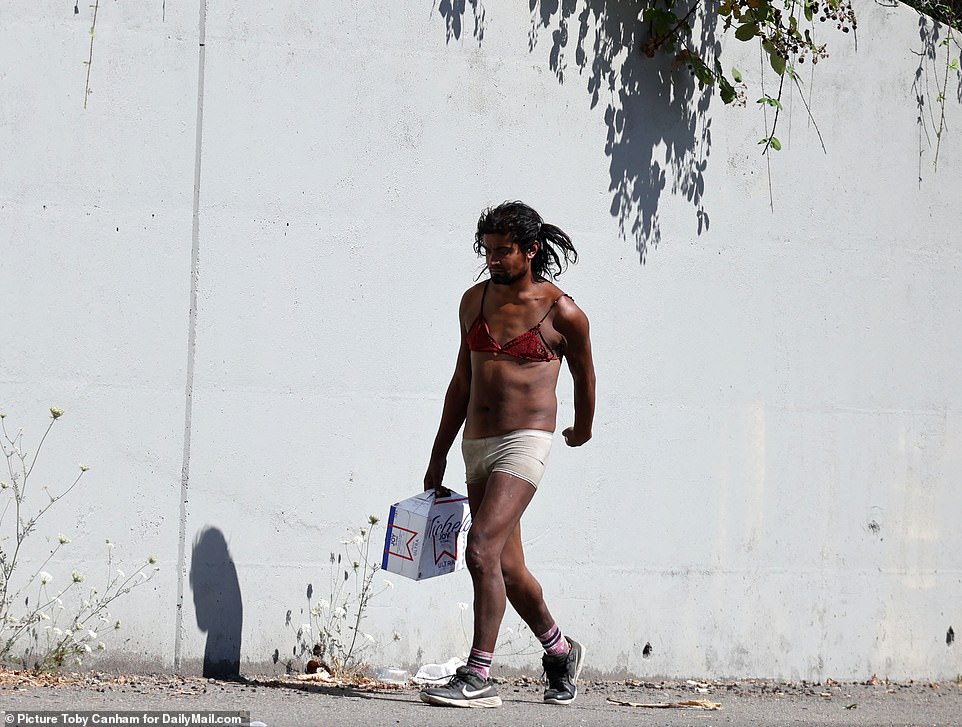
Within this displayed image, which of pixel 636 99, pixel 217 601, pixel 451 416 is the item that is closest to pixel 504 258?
pixel 451 416

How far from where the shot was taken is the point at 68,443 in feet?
17.3

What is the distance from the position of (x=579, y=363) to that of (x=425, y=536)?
3.12ft

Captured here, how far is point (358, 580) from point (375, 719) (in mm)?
1062

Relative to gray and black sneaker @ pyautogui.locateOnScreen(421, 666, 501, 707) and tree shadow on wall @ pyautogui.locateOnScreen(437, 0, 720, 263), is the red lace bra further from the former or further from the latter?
gray and black sneaker @ pyautogui.locateOnScreen(421, 666, 501, 707)

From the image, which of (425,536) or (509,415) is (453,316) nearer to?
(509,415)

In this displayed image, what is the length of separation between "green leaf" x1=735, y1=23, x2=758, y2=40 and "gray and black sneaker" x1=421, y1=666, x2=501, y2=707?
3363 millimetres

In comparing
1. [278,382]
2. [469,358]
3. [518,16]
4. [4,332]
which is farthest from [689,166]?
[4,332]

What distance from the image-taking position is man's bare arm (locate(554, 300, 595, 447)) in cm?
498

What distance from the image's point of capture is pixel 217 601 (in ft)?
17.7

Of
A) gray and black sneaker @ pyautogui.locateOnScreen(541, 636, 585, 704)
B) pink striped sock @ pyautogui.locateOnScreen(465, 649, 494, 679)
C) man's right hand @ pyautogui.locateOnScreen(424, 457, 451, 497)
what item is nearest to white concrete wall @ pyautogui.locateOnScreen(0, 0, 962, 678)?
man's right hand @ pyautogui.locateOnScreen(424, 457, 451, 497)

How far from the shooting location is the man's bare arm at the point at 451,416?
17.0ft

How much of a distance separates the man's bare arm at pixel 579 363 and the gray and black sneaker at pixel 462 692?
105 centimetres

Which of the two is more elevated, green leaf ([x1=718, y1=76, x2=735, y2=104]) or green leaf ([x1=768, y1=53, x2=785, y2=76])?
green leaf ([x1=768, y1=53, x2=785, y2=76])

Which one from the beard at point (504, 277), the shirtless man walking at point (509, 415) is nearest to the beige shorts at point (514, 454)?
the shirtless man walking at point (509, 415)
